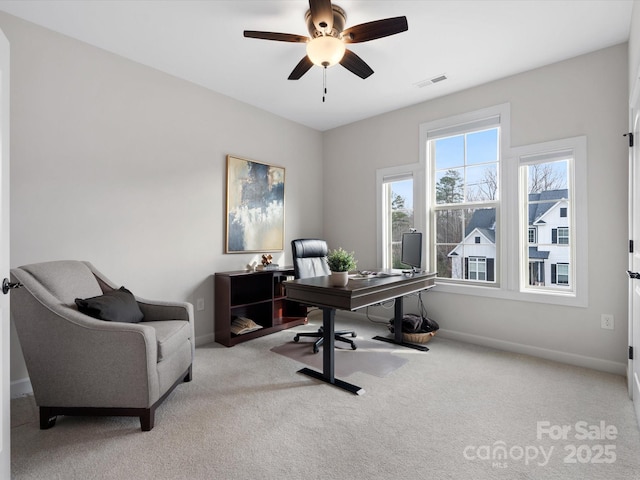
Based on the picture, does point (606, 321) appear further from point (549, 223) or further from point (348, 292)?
point (348, 292)

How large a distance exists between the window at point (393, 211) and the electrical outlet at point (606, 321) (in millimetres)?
2043

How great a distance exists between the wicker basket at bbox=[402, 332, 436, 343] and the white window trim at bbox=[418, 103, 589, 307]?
590mm

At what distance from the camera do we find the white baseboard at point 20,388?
90.4 inches

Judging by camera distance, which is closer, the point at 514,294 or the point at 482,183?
the point at 514,294

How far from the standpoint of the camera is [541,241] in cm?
315

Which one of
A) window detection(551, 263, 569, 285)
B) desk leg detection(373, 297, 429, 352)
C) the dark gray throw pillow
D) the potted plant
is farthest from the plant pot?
window detection(551, 263, 569, 285)

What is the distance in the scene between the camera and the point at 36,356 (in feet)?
6.16

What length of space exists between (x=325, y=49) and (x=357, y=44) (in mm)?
697

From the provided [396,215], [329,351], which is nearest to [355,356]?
[329,351]

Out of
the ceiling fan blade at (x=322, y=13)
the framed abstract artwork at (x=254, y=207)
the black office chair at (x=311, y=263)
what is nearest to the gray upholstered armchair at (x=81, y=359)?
the black office chair at (x=311, y=263)

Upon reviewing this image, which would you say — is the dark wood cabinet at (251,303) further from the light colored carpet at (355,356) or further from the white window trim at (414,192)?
the white window trim at (414,192)

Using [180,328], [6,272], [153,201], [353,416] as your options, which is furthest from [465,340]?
[6,272]

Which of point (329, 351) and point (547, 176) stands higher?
point (547, 176)

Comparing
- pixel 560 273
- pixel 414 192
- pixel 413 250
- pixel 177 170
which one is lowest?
pixel 560 273
